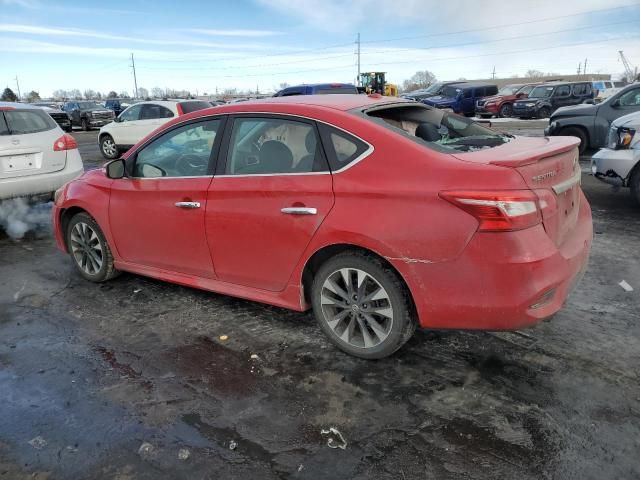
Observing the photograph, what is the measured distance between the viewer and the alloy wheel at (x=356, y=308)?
3158mm

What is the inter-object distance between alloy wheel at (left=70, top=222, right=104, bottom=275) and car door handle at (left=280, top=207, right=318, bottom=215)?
2.27 m

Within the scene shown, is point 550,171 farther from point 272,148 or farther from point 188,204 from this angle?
point 188,204

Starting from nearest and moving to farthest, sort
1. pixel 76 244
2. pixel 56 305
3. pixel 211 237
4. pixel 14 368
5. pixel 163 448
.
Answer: pixel 163 448
pixel 14 368
pixel 211 237
pixel 56 305
pixel 76 244

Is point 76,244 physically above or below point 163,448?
above

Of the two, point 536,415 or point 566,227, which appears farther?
point 566,227

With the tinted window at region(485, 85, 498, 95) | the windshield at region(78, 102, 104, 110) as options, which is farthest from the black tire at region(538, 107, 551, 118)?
the windshield at region(78, 102, 104, 110)

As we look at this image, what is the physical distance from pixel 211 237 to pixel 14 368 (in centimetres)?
155

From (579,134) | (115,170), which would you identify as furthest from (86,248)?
(579,134)

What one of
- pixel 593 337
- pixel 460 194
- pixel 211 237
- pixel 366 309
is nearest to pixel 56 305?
pixel 211 237

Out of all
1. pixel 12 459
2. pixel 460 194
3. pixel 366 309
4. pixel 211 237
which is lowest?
pixel 12 459

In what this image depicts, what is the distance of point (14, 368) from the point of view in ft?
11.2

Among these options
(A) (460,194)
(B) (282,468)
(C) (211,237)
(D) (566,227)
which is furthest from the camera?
(C) (211,237)

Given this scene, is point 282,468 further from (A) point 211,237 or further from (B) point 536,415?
(A) point 211,237

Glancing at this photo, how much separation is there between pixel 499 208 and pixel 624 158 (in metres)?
5.17
